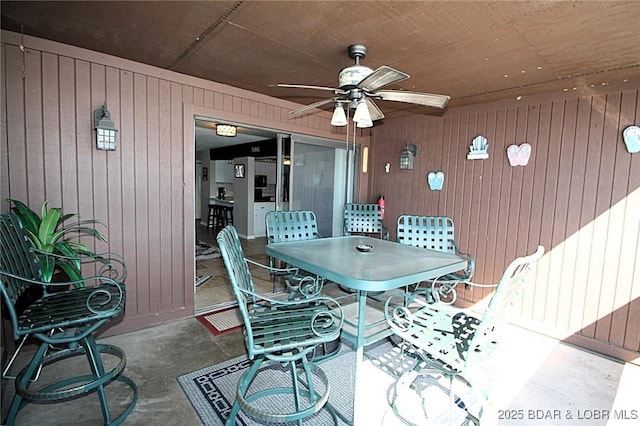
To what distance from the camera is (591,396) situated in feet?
7.30

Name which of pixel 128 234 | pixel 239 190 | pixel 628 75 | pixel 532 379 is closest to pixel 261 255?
pixel 239 190

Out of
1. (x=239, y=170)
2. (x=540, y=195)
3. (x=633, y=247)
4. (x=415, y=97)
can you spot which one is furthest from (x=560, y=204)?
(x=239, y=170)

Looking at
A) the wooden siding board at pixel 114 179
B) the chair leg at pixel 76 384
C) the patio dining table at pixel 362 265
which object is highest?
the wooden siding board at pixel 114 179

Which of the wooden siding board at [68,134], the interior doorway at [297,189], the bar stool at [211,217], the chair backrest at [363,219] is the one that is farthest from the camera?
the bar stool at [211,217]

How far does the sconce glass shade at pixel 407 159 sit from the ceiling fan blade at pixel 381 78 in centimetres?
232

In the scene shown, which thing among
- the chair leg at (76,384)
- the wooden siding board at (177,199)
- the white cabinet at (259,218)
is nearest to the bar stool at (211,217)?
the white cabinet at (259,218)

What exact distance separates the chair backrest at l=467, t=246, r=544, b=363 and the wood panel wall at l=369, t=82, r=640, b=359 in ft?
6.49

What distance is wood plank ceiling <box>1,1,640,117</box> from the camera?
73.2 inches

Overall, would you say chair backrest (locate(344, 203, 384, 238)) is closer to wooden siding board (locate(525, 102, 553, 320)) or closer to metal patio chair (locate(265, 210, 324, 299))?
metal patio chair (locate(265, 210, 324, 299))

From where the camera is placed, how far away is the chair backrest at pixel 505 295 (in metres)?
1.35

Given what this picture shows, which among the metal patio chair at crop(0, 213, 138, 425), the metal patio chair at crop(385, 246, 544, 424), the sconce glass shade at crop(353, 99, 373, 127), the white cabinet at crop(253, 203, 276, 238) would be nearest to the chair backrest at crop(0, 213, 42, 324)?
the metal patio chair at crop(0, 213, 138, 425)

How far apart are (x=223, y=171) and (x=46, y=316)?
8343 mm

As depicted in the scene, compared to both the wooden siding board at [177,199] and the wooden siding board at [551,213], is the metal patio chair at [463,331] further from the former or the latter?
the wooden siding board at [177,199]

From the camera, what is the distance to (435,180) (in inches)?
161
